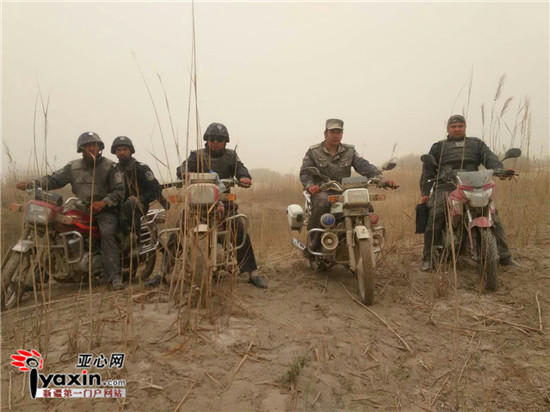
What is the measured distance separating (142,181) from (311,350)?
3129 mm

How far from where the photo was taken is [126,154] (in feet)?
13.5

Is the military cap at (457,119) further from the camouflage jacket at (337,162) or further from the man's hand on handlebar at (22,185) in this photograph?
the man's hand on handlebar at (22,185)

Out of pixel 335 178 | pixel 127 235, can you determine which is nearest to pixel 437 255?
pixel 335 178

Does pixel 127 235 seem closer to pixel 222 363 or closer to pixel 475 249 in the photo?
pixel 222 363

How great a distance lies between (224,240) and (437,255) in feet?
7.79

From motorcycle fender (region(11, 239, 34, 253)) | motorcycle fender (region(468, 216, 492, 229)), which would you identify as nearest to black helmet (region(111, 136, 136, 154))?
motorcycle fender (region(11, 239, 34, 253))

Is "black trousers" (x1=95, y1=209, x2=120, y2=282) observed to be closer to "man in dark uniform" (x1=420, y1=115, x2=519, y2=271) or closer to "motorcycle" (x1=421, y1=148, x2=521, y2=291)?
"motorcycle" (x1=421, y1=148, x2=521, y2=291)

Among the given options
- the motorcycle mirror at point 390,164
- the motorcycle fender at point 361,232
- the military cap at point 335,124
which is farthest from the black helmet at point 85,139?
the motorcycle mirror at point 390,164

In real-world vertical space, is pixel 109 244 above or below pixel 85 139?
below

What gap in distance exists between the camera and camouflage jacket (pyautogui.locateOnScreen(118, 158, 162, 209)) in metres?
4.04

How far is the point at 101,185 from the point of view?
3709 mm

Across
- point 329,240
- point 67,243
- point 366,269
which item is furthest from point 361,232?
point 67,243

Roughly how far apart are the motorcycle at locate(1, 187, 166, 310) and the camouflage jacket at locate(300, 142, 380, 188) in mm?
2115

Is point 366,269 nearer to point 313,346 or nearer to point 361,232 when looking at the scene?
point 361,232
